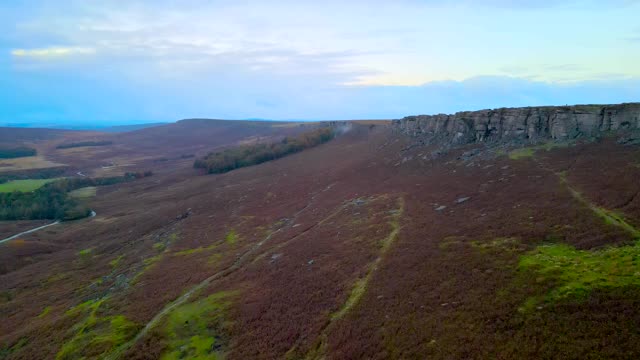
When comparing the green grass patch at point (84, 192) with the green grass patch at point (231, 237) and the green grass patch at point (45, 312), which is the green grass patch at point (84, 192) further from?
the green grass patch at point (231, 237)

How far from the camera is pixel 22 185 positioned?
571ft

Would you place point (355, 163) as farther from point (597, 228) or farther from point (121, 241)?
point (597, 228)

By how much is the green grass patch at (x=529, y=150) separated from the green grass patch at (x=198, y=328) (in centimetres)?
4809

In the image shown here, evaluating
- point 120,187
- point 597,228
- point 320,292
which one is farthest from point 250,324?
point 120,187

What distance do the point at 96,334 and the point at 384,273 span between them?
32.2 meters

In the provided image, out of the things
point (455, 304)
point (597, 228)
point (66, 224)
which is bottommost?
point (66, 224)

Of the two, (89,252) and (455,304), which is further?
(89,252)

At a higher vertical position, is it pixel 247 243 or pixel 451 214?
pixel 451 214

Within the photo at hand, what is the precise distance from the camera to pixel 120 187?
535 feet

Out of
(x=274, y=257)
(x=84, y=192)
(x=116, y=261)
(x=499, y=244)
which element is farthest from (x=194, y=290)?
(x=84, y=192)

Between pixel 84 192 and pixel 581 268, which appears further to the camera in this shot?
pixel 84 192

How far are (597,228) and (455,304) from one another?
16302 millimetres

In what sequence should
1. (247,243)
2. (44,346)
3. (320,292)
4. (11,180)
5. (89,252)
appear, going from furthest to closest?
1. (11,180)
2. (89,252)
3. (247,243)
4. (44,346)
5. (320,292)

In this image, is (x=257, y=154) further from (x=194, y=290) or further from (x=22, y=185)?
(x=194, y=290)
